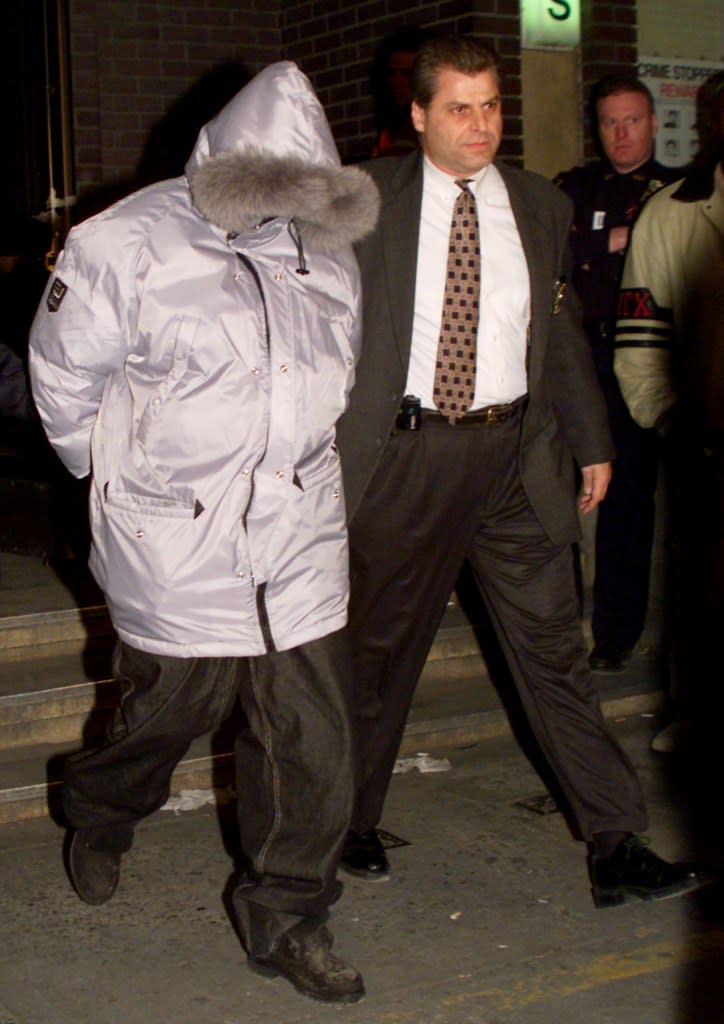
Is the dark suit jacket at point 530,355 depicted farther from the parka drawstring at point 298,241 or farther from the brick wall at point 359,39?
the brick wall at point 359,39

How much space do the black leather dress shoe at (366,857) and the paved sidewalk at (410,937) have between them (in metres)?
0.03

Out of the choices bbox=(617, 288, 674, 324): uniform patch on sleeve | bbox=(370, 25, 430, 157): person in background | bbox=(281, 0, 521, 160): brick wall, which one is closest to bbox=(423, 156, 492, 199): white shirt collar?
bbox=(617, 288, 674, 324): uniform patch on sleeve

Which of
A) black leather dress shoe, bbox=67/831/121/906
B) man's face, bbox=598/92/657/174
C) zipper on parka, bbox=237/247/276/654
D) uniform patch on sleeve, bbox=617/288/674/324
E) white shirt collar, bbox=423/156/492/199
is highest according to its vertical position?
man's face, bbox=598/92/657/174

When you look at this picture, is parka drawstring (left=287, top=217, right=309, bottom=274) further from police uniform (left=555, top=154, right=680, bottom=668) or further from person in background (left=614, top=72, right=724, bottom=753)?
police uniform (left=555, top=154, right=680, bottom=668)

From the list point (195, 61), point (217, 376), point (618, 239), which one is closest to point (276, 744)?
point (217, 376)

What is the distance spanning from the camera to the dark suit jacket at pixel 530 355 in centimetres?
419

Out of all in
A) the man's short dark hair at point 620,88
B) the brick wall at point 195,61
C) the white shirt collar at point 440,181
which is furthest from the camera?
the brick wall at point 195,61

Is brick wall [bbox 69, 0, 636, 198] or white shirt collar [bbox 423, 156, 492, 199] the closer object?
white shirt collar [bbox 423, 156, 492, 199]

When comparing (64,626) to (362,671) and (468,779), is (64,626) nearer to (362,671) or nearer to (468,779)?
(468,779)

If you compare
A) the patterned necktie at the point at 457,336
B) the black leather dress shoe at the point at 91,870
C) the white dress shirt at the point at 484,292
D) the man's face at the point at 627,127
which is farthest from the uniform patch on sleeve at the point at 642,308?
the black leather dress shoe at the point at 91,870

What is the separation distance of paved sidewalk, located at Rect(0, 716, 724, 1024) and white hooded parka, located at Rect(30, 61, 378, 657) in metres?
0.86

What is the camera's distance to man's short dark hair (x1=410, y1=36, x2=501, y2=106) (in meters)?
4.23

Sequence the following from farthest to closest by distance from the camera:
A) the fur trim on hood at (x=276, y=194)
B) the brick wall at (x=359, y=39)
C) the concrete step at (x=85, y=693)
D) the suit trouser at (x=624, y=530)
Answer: the brick wall at (x=359, y=39), the suit trouser at (x=624, y=530), the concrete step at (x=85, y=693), the fur trim on hood at (x=276, y=194)

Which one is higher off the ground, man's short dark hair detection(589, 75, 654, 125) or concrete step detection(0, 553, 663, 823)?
man's short dark hair detection(589, 75, 654, 125)
